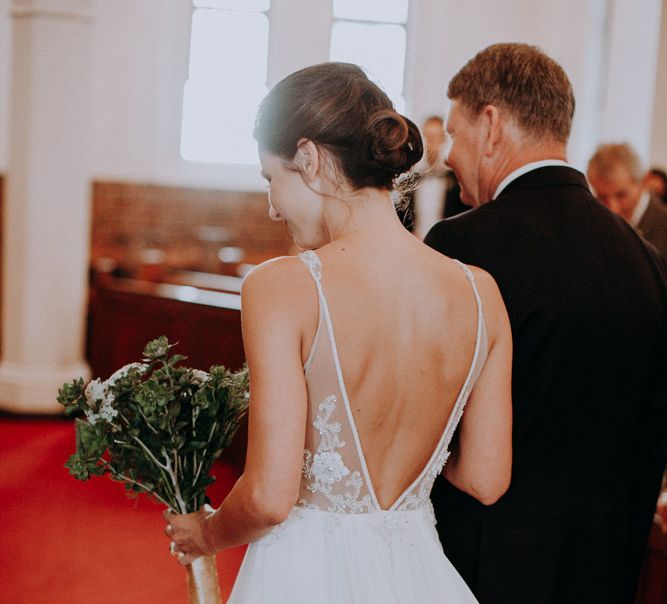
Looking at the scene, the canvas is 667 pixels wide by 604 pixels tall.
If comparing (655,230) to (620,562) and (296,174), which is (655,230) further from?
(296,174)

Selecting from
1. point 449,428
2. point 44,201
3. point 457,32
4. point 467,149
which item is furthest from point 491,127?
point 457,32

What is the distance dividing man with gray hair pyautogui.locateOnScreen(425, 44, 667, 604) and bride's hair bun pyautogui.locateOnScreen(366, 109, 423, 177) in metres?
0.46

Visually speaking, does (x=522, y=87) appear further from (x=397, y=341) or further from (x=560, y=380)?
(x=397, y=341)

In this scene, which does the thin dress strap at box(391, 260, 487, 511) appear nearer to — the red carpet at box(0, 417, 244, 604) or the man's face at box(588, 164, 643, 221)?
the red carpet at box(0, 417, 244, 604)

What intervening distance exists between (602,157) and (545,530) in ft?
11.2

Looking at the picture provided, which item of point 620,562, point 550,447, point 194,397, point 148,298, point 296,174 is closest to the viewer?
point 296,174

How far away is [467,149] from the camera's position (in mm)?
2150

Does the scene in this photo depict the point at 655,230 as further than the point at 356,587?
Yes

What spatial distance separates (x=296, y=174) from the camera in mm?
1577

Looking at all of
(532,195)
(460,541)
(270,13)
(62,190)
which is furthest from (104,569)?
(270,13)

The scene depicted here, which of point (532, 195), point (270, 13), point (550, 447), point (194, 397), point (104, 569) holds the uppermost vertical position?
point (270, 13)

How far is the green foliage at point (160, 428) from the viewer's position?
1.72 metres

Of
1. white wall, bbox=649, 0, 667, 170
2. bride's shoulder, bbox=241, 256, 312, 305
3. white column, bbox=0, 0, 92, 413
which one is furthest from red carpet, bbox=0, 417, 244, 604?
white wall, bbox=649, 0, 667, 170

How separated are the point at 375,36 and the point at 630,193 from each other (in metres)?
7.01
